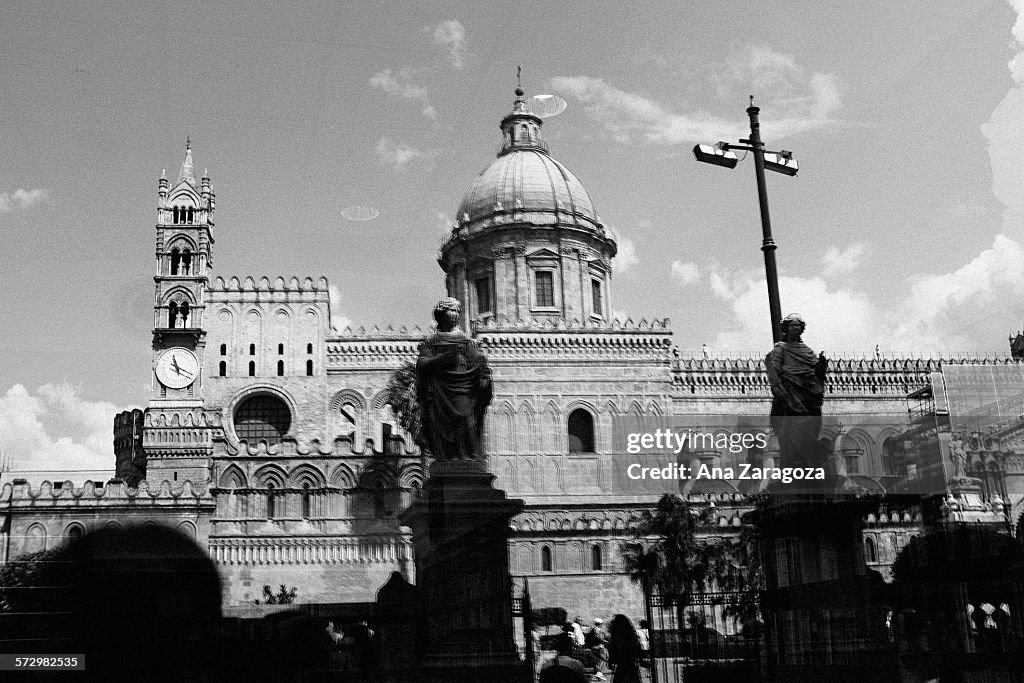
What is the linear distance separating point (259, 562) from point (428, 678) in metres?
26.6

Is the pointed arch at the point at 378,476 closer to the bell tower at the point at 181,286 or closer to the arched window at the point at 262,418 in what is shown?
the arched window at the point at 262,418

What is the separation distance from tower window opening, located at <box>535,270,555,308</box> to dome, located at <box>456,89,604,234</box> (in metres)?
2.59

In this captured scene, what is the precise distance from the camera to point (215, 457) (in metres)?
40.3

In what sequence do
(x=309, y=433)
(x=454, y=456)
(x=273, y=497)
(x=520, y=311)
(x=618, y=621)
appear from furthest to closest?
(x=520, y=311)
(x=309, y=433)
(x=273, y=497)
(x=618, y=621)
(x=454, y=456)

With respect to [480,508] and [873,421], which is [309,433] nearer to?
[873,421]

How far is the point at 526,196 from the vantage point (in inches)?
2158

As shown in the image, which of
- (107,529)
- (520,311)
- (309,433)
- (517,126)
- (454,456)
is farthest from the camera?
(517,126)

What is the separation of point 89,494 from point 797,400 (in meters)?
31.0

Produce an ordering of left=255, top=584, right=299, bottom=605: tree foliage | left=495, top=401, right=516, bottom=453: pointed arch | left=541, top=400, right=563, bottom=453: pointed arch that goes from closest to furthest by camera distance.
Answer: left=255, top=584, right=299, bottom=605: tree foliage < left=495, top=401, right=516, bottom=453: pointed arch < left=541, top=400, right=563, bottom=453: pointed arch

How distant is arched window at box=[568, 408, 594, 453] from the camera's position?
47.9m

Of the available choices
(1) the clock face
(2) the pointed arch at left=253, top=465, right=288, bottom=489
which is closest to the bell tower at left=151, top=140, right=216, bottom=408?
(1) the clock face

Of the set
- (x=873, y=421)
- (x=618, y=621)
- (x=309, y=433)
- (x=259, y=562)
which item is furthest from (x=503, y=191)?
(x=618, y=621)

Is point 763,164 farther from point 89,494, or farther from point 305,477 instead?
point 89,494

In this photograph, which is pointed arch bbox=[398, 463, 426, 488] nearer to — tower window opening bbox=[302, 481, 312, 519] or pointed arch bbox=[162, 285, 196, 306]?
tower window opening bbox=[302, 481, 312, 519]
